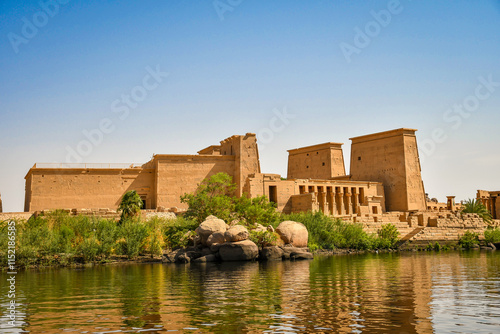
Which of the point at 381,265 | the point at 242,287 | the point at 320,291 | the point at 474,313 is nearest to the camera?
the point at 474,313

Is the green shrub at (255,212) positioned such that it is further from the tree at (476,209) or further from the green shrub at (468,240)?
the tree at (476,209)

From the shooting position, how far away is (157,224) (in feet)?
94.2

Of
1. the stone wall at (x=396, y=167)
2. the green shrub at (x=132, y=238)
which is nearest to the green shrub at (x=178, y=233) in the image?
the green shrub at (x=132, y=238)

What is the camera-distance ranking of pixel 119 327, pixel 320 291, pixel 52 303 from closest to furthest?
1. pixel 119 327
2. pixel 52 303
3. pixel 320 291

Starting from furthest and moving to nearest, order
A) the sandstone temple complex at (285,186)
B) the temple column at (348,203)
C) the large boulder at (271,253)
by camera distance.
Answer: the temple column at (348,203) → the sandstone temple complex at (285,186) → the large boulder at (271,253)

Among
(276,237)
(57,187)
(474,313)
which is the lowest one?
(474,313)

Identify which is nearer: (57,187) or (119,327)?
(119,327)

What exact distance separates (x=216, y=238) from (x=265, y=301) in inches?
478

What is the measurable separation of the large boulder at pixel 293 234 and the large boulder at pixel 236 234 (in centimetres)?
283

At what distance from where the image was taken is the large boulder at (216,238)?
23734mm

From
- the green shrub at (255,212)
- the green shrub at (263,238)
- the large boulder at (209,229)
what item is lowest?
the green shrub at (263,238)

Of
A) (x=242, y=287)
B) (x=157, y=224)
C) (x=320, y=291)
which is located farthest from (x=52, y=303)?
(x=157, y=224)

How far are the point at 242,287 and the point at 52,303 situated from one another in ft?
15.9

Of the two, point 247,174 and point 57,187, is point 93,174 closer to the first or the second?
point 57,187
